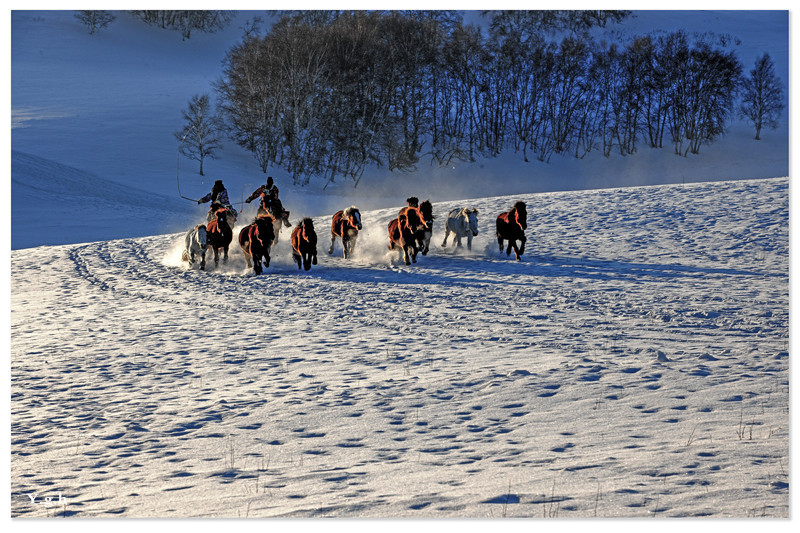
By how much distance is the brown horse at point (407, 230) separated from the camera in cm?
1638

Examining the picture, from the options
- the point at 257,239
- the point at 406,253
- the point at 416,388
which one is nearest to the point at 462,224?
the point at 406,253

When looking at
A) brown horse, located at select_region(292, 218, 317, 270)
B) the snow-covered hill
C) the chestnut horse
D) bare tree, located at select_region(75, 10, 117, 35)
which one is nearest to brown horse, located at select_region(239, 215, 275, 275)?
brown horse, located at select_region(292, 218, 317, 270)

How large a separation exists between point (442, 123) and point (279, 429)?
162 feet

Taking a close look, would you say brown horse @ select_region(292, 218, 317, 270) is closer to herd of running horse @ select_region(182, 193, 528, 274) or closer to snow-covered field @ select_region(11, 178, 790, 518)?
herd of running horse @ select_region(182, 193, 528, 274)

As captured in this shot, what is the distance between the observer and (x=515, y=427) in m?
7.12

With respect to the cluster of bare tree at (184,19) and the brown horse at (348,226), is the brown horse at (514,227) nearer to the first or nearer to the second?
the brown horse at (348,226)

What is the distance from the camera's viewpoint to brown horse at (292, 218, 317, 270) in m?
16.7

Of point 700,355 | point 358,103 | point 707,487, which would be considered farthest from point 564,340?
point 358,103

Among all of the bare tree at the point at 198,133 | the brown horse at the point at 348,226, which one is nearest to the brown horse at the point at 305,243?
the brown horse at the point at 348,226

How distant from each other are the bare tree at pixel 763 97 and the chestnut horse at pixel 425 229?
48877mm

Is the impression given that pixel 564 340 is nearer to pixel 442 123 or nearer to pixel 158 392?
pixel 158 392

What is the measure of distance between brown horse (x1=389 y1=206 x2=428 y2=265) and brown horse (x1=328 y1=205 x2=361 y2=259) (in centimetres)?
77

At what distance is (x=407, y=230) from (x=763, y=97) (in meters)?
52.7

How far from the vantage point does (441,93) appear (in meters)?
59.4
